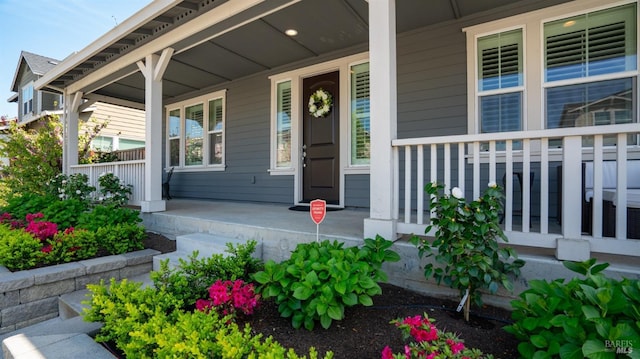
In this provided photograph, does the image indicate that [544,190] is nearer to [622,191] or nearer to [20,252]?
[622,191]

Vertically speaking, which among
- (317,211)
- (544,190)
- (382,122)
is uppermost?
(382,122)

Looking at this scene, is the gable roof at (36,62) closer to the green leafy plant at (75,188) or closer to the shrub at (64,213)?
the green leafy plant at (75,188)

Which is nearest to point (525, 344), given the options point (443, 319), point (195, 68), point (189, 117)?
point (443, 319)

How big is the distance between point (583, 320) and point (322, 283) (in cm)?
108

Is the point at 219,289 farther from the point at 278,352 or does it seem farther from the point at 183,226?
the point at 183,226

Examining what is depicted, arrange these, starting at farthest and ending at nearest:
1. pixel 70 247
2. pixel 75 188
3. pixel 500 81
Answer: pixel 75 188 → pixel 500 81 → pixel 70 247

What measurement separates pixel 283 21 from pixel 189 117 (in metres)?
3.96

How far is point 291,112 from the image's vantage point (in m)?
5.17

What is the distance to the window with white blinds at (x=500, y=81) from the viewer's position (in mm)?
3414

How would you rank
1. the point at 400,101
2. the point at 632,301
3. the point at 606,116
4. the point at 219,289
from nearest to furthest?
the point at 632,301 < the point at 219,289 < the point at 606,116 < the point at 400,101

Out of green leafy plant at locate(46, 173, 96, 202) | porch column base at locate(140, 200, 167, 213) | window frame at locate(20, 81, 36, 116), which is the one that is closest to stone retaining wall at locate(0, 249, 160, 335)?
porch column base at locate(140, 200, 167, 213)

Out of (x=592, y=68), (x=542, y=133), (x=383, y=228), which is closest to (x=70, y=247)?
(x=383, y=228)

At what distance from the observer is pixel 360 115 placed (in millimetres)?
4508

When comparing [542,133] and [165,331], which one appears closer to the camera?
[165,331]
